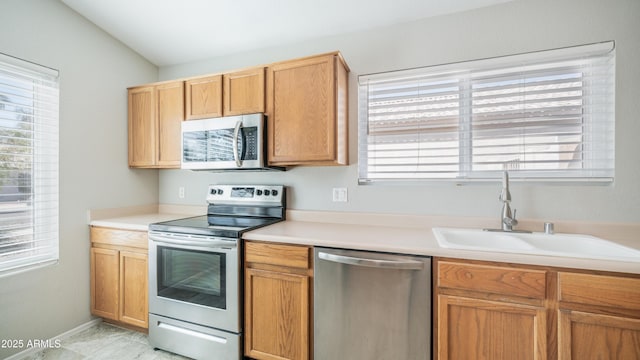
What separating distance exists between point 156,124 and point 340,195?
1819 millimetres

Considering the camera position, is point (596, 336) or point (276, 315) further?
point (276, 315)

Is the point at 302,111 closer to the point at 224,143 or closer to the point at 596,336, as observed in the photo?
the point at 224,143

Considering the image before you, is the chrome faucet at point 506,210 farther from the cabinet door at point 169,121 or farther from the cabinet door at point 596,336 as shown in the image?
the cabinet door at point 169,121

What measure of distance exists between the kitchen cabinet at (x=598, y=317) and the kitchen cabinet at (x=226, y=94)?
2.09 m

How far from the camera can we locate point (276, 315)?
5.54 ft

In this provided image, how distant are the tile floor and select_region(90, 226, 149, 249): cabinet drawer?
735mm

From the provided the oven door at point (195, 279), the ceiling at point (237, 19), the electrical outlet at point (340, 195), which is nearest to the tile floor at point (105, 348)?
the oven door at point (195, 279)

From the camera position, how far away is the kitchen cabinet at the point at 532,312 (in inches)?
44.8

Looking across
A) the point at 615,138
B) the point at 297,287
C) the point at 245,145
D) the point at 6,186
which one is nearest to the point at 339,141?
the point at 245,145

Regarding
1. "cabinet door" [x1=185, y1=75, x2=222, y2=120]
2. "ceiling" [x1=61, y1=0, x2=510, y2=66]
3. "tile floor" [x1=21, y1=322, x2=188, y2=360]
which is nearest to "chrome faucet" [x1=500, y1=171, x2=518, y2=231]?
"ceiling" [x1=61, y1=0, x2=510, y2=66]

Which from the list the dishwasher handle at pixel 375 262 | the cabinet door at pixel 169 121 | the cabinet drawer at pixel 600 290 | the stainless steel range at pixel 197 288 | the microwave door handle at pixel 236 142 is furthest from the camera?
the cabinet door at pixel 169 121

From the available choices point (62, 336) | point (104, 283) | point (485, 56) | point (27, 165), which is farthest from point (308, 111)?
point (62, 336)

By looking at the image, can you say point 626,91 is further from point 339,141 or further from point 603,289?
point 339,141

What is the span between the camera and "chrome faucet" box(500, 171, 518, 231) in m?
1.71
